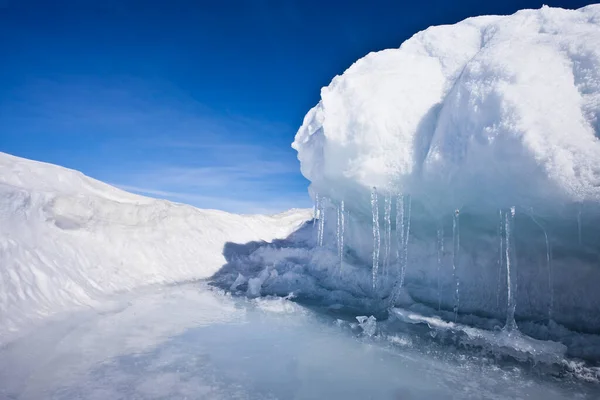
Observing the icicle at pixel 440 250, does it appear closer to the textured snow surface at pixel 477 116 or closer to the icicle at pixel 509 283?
the textured snow surface at pixel 477 116

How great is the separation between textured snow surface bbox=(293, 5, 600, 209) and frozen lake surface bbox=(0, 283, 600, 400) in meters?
3.46

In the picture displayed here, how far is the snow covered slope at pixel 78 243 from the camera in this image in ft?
29.2

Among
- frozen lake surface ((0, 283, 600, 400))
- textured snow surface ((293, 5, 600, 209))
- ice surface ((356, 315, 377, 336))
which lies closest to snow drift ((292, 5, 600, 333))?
textured snow surface ((293, 5, 600, 209))

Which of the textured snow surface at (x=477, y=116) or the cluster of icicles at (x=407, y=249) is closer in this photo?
the textured snow surface at (x=477, y=116)

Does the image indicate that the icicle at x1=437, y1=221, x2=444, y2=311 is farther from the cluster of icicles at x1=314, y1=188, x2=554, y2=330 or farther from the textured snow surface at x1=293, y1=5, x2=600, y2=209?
the textured snow surface at x1=293, y1=5, x2=600, y2=209

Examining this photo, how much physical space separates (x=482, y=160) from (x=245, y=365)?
20.0ft

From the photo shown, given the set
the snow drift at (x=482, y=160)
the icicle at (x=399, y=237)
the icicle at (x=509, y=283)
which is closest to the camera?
the snow drift at (x=482, y=160)

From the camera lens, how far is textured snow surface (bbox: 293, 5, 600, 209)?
655 cm

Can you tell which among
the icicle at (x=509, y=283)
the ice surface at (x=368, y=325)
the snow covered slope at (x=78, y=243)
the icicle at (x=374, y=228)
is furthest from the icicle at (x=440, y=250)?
the snow covered slope at (x=78, y=243)

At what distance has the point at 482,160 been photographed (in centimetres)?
760

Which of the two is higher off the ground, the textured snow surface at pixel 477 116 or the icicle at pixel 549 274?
the textured snow surface at pixel 477 116

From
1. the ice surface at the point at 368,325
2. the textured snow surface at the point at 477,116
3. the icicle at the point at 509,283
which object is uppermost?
the textured snow surface at the point at 477,116

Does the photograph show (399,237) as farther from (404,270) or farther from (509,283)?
(509,283)

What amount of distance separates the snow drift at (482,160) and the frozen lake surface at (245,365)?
96.0 inches
